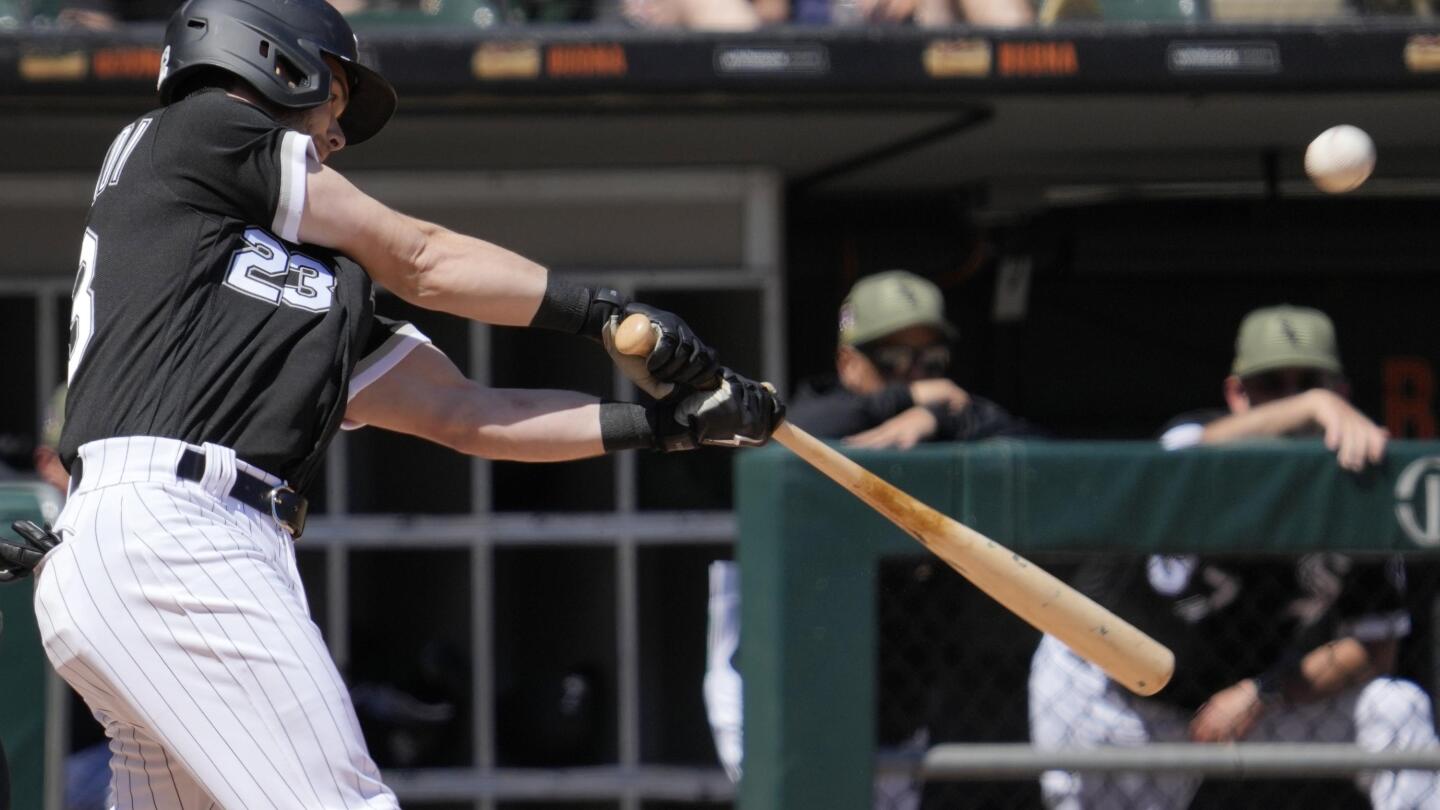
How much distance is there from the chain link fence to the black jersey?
1084 millimetres

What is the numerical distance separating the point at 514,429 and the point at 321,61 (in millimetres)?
607

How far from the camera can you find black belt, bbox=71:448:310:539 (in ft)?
7.47

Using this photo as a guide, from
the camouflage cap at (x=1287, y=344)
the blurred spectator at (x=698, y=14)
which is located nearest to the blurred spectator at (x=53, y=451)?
the blurred spectator at (x=698, y=14)

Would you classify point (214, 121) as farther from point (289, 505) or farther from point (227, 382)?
point (289, 505)

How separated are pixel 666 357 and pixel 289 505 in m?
0.52

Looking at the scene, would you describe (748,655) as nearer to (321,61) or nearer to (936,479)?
(936,479)

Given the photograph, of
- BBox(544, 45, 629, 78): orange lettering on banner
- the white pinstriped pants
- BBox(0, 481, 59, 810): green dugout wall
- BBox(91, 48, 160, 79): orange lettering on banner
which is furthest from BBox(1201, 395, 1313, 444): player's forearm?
BBox(91, 48, 160, 79): orange lettering on banner

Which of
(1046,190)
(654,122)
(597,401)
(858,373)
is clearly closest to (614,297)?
(597,401)

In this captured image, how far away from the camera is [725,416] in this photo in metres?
2.65

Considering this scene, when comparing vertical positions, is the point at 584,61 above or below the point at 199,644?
above

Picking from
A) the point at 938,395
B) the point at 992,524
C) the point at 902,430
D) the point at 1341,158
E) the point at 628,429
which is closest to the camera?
the point at 628,429

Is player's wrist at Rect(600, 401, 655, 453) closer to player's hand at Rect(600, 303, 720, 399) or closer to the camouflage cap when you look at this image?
player's hand at Rect(600, 303, 720, 399)

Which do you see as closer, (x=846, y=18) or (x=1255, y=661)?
(x=1255, y=661)

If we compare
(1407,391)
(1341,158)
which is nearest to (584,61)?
(1341,158)
